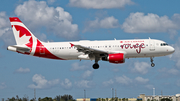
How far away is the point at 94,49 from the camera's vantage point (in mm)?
65062

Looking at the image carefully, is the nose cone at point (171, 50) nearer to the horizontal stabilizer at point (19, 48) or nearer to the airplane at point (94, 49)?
the airplane at point (94, 49)

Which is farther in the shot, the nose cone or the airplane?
the nose cone

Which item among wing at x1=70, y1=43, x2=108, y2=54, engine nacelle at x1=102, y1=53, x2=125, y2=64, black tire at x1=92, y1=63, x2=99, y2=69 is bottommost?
black tire at x1=92, y1=63, x2=99, y2=69

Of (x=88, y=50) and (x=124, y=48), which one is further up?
(x=124, y=48)

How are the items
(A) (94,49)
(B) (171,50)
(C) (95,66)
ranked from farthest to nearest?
(C) (95,66) < (B) (171,50) < (A) (94,49)

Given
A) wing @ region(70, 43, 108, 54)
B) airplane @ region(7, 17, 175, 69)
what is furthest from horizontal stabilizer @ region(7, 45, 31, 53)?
wing @ region(70, 43, 108, 54)

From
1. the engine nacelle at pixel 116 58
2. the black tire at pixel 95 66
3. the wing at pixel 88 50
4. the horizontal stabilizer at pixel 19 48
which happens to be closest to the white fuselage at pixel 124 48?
the engine nacelle at pixel 116 58

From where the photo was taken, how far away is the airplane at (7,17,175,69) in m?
65.5

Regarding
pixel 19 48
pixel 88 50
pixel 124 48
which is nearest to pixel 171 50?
pixel 124 48

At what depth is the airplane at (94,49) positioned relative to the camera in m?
65.5

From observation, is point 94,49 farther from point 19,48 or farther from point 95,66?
point 19,48

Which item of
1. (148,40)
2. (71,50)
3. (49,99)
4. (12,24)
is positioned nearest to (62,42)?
(71,50)

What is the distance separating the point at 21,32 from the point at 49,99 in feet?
151

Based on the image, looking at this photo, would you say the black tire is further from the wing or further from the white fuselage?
the wing
